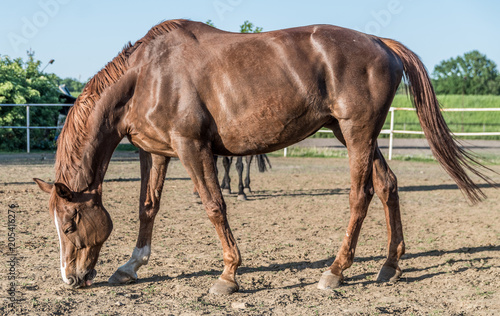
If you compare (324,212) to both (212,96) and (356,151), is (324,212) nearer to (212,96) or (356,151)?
(356,151)

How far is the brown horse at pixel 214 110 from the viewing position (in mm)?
3697

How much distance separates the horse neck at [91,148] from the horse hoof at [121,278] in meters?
0.72

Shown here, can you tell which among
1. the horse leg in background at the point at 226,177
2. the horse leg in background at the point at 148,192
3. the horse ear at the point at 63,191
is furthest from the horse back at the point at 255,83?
the horse leg in background at the point at 226,177

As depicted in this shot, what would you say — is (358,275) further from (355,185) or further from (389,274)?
(355,185)

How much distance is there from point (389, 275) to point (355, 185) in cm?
79

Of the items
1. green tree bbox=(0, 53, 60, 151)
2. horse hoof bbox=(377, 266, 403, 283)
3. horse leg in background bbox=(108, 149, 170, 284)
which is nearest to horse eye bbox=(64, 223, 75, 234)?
horse leg in background bbox=(108, 149, 170, 284)

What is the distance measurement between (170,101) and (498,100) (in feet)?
125

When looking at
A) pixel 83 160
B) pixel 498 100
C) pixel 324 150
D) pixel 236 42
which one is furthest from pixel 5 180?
pixel 498 100

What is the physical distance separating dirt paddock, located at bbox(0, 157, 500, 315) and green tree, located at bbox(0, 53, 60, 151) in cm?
930

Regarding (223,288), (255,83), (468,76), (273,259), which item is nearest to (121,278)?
(223,288)

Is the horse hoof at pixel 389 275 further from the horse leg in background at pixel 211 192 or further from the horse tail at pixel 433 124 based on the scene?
the horse leg in background at pixel 211 192

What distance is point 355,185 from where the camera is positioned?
13.3ft

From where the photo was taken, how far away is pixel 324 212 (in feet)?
23.8

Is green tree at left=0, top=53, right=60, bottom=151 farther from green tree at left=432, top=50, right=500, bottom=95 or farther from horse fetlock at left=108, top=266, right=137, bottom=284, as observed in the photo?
green tree at left=432, top=50, right=500, bottom=95
